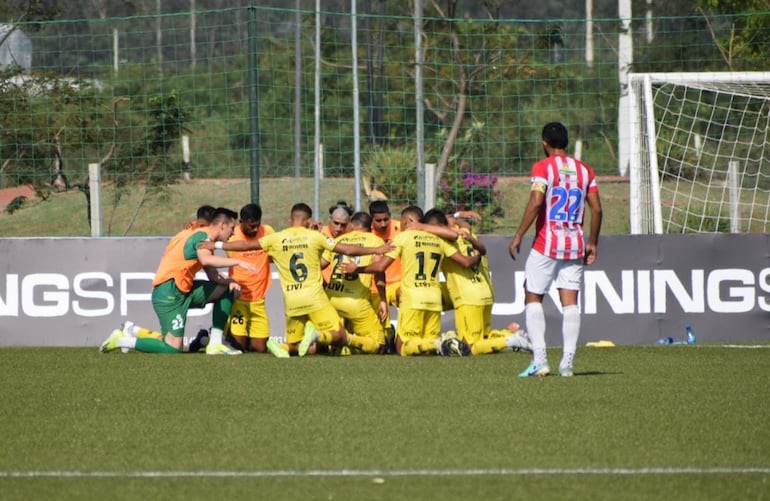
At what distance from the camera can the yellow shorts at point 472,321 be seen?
13453mm

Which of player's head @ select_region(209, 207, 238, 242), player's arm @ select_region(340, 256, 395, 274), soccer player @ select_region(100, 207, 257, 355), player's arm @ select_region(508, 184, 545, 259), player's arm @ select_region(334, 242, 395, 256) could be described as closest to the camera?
player's arm @ select_region(508, 184, 545, 259)

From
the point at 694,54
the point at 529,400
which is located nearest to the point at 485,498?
the point at 529,400

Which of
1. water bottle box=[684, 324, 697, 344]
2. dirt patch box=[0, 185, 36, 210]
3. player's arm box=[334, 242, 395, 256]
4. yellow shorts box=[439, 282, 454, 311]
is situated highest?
dirt patch box=[0, 185, 36, 210]

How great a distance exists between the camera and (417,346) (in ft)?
43.3

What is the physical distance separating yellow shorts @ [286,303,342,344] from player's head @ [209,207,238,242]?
1.18 meters

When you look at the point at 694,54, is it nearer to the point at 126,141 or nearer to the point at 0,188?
the point at 126,141

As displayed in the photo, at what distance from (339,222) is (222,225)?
1.41 m

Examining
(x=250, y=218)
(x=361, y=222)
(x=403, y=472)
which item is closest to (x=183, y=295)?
(x=250, y=218)

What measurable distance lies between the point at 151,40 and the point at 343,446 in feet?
186

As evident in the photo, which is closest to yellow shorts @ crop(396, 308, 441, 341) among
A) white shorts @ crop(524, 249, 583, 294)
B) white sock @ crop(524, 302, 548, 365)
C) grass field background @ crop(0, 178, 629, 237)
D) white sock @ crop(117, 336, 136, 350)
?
white sock @ crop(117, 336, 136, 350)

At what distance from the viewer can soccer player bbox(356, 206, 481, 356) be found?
13141 millimetres

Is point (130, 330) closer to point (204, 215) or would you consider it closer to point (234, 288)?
point (234, 288)

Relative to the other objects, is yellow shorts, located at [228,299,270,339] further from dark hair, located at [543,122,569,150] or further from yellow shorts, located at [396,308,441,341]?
dark hair, located at [543,122,569,150]

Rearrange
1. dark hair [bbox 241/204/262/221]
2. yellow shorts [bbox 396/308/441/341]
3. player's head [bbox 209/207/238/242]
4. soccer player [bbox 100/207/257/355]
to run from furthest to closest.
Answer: dark hair [bbox 241/204/262/221] → player's head [bbox 209/207/238/242] → soccer player [bbox 100/207/257/355] → yellow shorts [bbox 396/308/441/341]
